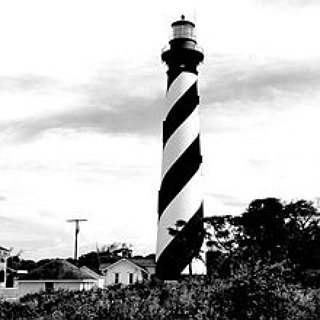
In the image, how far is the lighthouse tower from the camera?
3484 centimetres

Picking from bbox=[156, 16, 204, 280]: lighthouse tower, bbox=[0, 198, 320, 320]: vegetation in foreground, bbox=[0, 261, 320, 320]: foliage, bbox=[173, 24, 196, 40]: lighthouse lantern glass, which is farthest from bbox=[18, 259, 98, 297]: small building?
bbox=[0, 261, 320, 320]: foliage

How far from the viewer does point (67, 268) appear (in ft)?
156

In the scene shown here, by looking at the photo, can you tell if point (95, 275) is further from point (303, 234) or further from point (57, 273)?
point (303, 234)

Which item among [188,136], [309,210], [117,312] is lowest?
[117,312]

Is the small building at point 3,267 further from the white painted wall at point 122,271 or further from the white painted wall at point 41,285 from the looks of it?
the white painted wall at point 122,271

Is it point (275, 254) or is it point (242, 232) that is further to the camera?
point (242, 232)

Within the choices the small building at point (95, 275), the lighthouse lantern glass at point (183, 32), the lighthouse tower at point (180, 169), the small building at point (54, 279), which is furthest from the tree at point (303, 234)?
the small building at point (95, 275)

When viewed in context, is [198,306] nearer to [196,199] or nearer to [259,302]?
[259,302]

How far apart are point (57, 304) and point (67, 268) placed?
2658 centimetres

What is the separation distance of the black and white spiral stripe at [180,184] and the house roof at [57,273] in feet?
43.3

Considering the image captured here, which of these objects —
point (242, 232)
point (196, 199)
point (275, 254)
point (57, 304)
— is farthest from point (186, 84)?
point (57, 304)

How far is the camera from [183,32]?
3741 centimetres

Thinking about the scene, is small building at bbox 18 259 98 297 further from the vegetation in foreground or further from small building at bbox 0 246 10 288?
the vegetation in foreground

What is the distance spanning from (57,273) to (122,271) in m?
15.1
